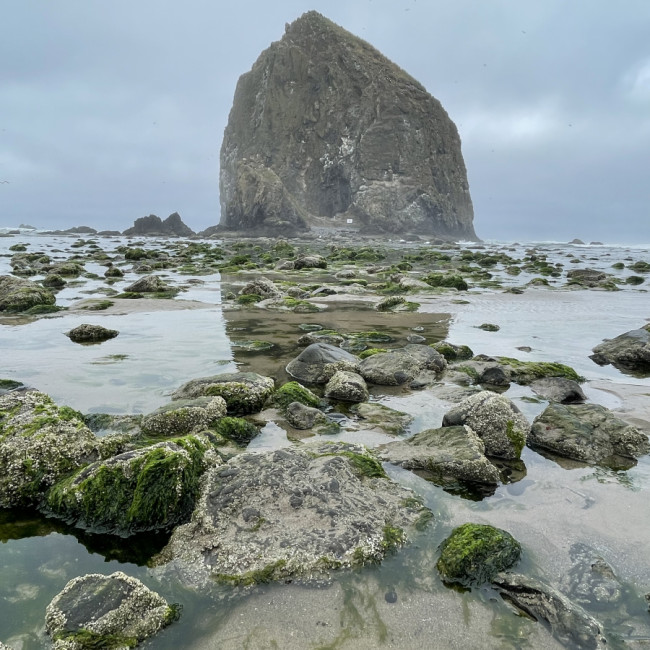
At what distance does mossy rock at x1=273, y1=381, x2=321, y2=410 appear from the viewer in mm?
5852

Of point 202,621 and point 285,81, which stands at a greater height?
point 285,81

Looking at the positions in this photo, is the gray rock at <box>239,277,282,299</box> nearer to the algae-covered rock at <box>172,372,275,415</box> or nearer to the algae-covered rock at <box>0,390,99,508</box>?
the algae-covered rock at <box>172,372,275,415</box>

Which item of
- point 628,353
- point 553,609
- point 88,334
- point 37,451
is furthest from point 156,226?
point 553,609

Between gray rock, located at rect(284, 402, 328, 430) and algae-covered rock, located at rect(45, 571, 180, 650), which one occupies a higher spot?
algae-covered rock, located at rect(45, 571, 180, 650)

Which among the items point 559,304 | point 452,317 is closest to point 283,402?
point 452,317

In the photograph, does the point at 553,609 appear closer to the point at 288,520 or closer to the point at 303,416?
the point at 288,520

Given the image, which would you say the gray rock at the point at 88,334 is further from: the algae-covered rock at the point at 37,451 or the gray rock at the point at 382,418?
the gray rock at the point at 382,418

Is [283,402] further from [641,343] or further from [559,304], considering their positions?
[559,304]

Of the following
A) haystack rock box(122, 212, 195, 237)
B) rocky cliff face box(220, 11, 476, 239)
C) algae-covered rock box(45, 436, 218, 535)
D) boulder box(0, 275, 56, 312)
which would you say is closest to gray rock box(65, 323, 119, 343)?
boulder box(0, 275, 56, 312)

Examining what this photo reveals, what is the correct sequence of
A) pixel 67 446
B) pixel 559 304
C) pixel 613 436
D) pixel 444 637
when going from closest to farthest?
pixel 444 637, pixel 67 446, pixel 613 436, pixel 559 304

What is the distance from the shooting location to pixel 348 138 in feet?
404

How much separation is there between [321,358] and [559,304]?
39.0 feet

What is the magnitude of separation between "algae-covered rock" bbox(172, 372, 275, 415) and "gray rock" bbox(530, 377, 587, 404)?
379 centimetres

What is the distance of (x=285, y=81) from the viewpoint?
127 metres
